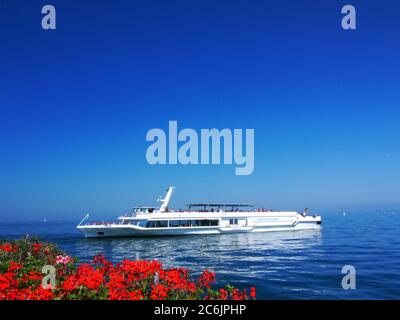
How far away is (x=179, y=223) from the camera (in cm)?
6862

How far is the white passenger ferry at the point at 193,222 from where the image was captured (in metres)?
63.6

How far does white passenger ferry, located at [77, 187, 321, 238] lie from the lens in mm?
63625

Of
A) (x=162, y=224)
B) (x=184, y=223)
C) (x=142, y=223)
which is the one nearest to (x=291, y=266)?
(x=162, y=224)

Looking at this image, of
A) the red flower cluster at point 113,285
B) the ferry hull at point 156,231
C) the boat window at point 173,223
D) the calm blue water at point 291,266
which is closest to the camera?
the red flower cluster at point 113,285

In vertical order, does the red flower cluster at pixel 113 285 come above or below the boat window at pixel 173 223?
above

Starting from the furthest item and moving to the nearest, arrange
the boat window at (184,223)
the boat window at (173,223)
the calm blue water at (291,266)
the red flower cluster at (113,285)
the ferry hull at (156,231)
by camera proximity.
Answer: the boat window at (184,223) < the boat window at (173,223) < the ferry hull at (156,231) < the calm blue water at (291,266) < the red flower cluster at (113,285)

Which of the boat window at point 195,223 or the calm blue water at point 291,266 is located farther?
the boat window at point 195,223

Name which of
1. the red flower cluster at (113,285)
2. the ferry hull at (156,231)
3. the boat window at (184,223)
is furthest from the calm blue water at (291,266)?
the boat window at (184,223)

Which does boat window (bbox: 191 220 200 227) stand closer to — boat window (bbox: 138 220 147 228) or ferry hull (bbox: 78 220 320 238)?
ferry hull (bbox: 78 220 320 238)

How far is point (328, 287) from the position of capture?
24844mm

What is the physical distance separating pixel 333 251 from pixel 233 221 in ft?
98.0

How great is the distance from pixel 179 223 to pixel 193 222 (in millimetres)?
3026

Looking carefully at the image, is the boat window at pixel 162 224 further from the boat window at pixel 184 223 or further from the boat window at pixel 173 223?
the boat window at pixel 184 223
